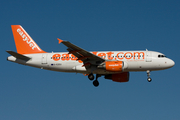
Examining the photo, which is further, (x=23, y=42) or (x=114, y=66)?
(x=23, y=42)

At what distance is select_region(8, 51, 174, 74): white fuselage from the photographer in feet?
135

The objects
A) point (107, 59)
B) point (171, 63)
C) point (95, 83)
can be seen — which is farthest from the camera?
point (95, 83)

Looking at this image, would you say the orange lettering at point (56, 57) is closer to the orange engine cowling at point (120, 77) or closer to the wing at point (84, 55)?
the wing at point (84, 55)

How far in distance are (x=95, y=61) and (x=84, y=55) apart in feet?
6.34

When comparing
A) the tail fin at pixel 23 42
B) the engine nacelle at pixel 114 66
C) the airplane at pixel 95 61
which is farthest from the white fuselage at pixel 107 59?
the tail fin at pixel 23 42

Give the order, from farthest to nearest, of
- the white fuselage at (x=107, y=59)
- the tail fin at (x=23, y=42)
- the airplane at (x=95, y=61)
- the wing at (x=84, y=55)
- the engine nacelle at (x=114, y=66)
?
the tail fin at (x=23, y=42), the white fuselage at (x=107, y=59), the airplane at (x=95, y=61), the engine nacelle at (x=114, y=66), the wing at (x=84, y=55)

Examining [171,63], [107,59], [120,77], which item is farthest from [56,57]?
[171,63]

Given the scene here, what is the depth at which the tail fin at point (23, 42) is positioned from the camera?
4647 centimetres

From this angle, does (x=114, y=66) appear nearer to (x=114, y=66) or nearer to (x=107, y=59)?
(x=114, y=66)

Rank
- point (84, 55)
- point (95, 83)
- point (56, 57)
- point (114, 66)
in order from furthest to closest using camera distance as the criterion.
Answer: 1. point (95, 83)
2. point (56, 57)
3. point (84, 55)
4. point (114, 66)

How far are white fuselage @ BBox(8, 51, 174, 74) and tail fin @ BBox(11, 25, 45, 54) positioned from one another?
1.53 meters

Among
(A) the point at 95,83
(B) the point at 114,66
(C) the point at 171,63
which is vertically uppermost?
(C) the point at 171,63

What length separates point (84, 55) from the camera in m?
40.6

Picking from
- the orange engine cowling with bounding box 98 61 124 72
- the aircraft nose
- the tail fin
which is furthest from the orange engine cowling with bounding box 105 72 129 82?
the tail fin
